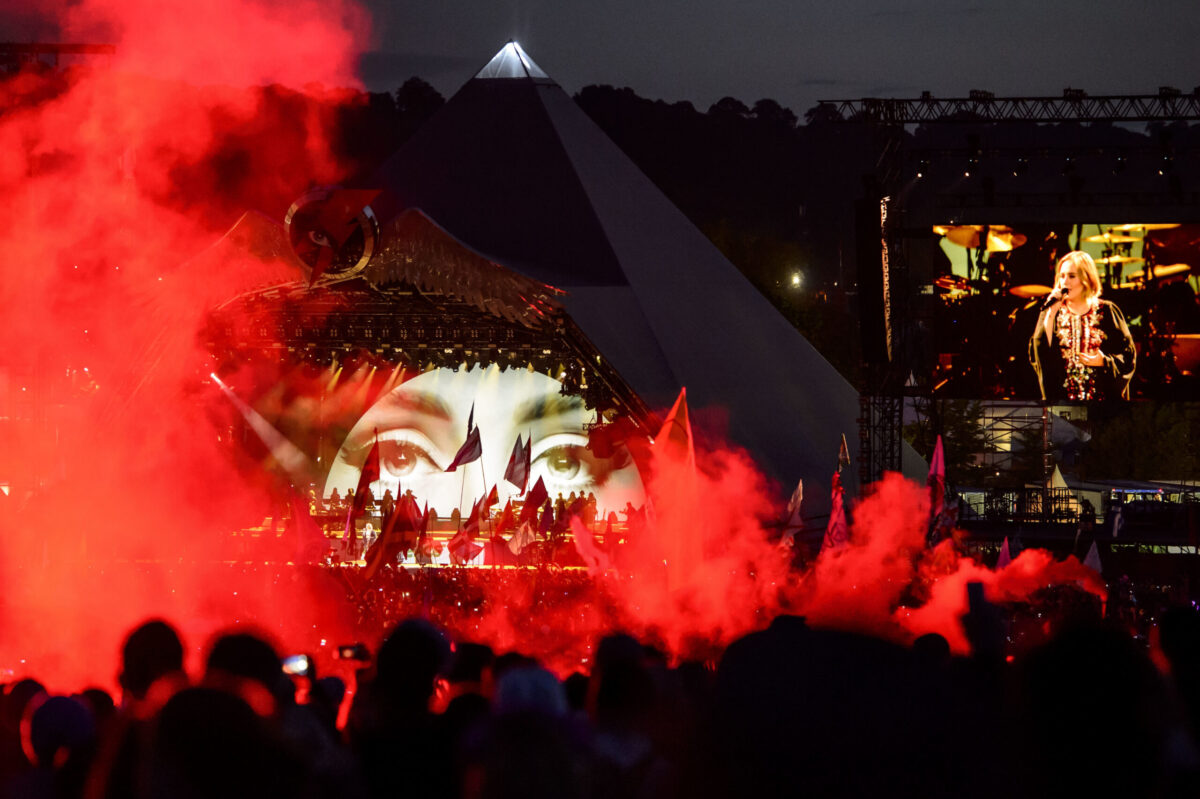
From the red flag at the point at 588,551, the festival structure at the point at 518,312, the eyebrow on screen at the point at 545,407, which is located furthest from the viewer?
the eyebrow on screen at the point at 545,407

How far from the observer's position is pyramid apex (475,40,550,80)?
2308 centimetres

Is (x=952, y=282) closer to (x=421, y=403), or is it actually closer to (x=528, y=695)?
(x=421, y=403)

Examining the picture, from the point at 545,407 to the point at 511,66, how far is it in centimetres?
645

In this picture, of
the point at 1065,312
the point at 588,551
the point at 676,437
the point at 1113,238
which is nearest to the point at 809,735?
the point at 588,551

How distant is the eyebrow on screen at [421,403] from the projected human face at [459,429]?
18 millimetres

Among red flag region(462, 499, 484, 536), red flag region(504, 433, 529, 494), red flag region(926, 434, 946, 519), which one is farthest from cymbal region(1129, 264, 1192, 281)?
red flag region(462, 499, 484, 536)

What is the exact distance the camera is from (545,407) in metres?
22.1

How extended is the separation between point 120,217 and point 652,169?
46.7 m

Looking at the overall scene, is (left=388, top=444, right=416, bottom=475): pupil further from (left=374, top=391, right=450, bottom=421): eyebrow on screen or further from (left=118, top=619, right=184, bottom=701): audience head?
(left=118, top=619, right=184, bottom=701): audience head

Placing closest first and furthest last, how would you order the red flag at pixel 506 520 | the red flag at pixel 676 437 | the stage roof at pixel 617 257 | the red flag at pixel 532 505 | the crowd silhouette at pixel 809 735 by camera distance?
the crowd silhouette at pixel 809 735 → the red flag at pixel 532 505 → the red flag at pixel 676 437 → the stage roof at pixel 617 257 → the red flag at pixel 506 520

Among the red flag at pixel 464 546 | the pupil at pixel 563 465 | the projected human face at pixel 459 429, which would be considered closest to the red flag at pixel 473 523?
the red flag at pixel 464 546

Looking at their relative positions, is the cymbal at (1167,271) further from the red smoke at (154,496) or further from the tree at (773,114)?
the tree at (773,114)

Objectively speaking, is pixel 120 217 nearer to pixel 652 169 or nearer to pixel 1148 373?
pixel 1148 373

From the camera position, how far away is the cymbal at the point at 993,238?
20.9 metres
